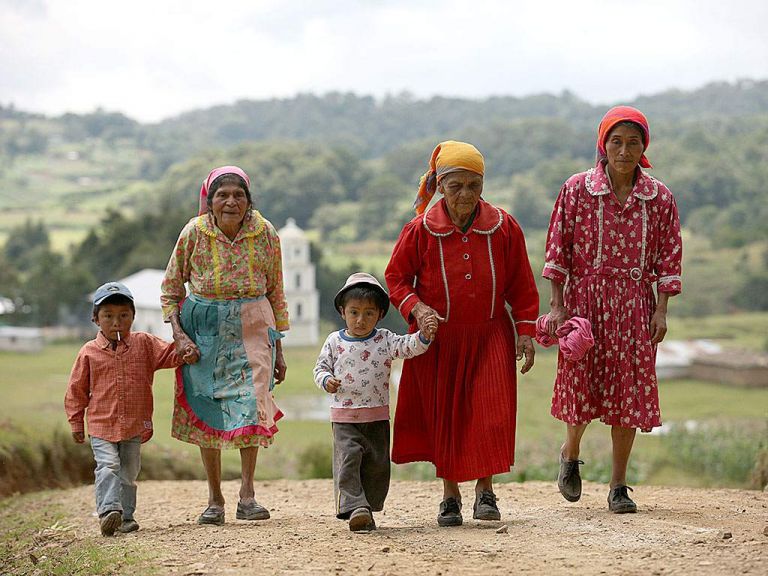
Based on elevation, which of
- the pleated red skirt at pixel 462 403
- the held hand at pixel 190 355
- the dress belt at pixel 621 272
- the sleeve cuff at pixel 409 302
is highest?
the dress belt at pixel 621 272

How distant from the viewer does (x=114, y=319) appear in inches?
237

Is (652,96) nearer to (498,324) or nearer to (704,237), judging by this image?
(704,237)

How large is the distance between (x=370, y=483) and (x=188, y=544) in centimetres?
96

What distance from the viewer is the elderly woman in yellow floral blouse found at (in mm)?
6062

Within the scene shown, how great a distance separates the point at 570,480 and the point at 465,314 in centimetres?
114

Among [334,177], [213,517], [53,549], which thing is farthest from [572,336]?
[334,177]

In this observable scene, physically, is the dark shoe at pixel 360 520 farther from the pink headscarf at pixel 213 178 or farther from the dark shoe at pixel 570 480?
the pink headscarf at pixel 213 178

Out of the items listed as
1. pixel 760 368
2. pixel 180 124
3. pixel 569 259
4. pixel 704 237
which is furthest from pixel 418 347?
pixel 180 124

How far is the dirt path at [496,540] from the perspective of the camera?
4590 mm

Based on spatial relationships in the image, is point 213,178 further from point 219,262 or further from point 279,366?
point 279,366

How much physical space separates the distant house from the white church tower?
19.3 ft

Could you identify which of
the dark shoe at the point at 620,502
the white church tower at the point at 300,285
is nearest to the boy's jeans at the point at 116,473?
the dark shoe at the point at 620,502

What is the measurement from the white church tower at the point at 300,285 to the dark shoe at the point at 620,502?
18.8 metres

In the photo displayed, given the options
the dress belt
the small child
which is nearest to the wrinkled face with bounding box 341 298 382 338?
the small child
